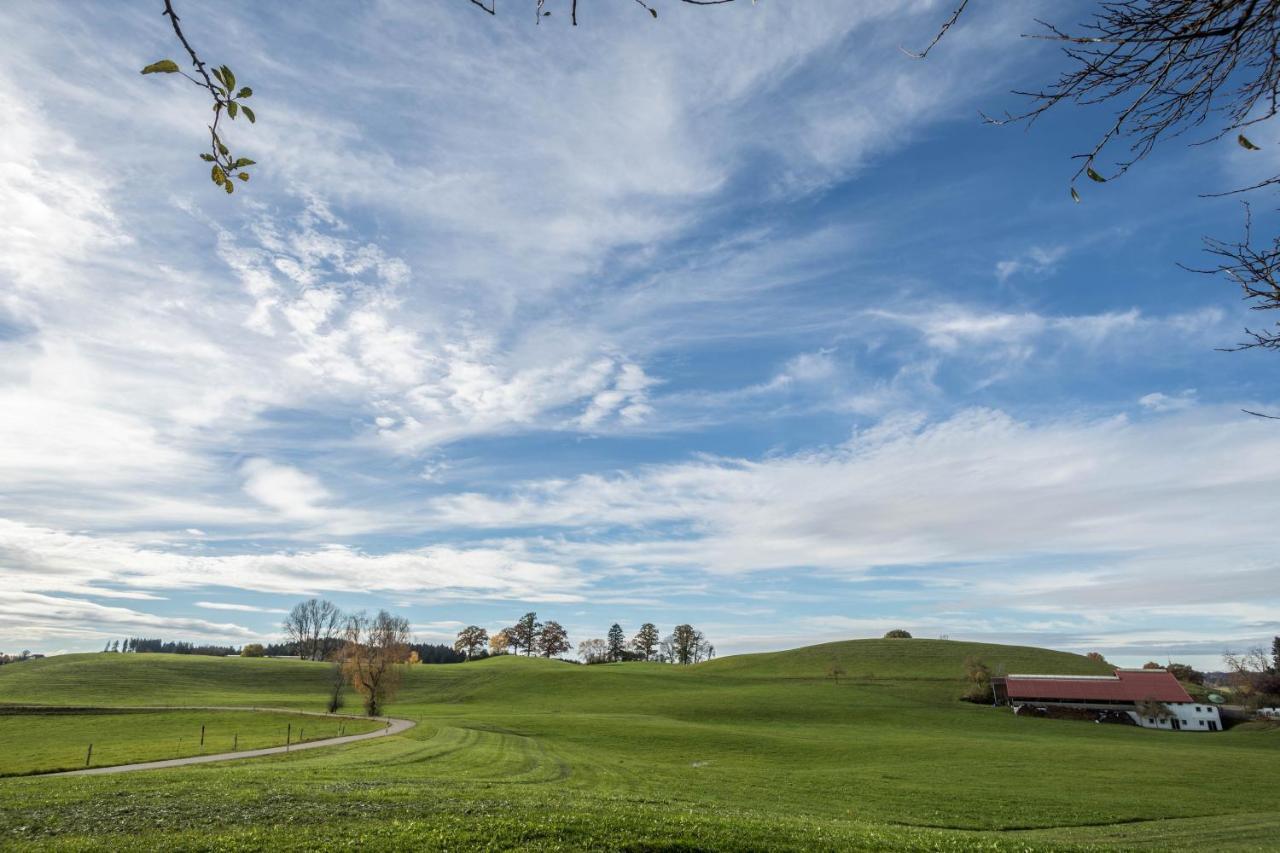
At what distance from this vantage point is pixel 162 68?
105 inches

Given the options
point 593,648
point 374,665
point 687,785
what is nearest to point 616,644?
point 593,648

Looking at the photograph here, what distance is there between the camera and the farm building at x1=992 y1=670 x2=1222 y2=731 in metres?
83.0

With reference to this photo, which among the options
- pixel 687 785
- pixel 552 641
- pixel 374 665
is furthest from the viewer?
pixel 552 641

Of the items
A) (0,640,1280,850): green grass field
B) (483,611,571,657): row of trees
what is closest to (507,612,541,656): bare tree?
(483,611,571,657): row of trees

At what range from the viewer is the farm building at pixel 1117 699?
83.0 metres

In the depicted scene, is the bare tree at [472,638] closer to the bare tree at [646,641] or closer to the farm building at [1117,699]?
the bare tree at [646,641]

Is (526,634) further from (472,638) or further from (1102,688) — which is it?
(1102,688)

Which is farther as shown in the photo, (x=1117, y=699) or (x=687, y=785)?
(x=1117, y=699)

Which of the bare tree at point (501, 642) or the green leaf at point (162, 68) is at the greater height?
the green leaf at point (162, 68)

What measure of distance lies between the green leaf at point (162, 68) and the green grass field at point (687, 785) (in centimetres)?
1150

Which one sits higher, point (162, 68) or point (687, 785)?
point (162, 68)

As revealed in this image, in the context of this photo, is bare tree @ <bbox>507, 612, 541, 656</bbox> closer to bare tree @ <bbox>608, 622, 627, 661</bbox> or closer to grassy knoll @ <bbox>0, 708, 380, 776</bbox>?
bare tree @ <bbox>608, 622, 627, 661</bbox>

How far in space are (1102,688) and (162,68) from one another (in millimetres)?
117219

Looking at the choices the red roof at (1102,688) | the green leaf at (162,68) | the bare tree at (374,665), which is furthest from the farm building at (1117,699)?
the green leaf at (162,68)
